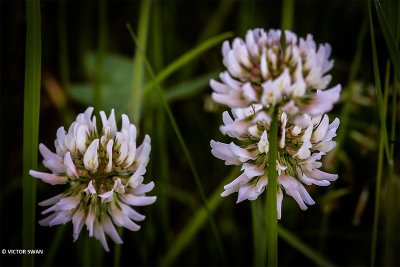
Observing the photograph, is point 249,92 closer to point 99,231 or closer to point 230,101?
point 230,101

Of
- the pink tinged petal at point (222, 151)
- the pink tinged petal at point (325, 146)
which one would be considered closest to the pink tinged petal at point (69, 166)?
the pink tinged petal at point (222, 151)

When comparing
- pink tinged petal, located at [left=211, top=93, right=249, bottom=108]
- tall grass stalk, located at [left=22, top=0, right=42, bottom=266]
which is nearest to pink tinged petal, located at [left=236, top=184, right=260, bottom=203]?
pink tinged petal, located at [left=211, top=93, right=249, bottom=108]

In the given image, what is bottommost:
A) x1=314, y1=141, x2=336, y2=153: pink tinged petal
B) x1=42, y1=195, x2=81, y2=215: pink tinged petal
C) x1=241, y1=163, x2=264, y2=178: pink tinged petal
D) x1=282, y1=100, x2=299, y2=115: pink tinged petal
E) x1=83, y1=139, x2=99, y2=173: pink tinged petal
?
x1=42, y1=195, x2=81, y2=215: pink tinged petal

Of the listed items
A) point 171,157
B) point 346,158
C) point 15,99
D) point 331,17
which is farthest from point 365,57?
point 15,99

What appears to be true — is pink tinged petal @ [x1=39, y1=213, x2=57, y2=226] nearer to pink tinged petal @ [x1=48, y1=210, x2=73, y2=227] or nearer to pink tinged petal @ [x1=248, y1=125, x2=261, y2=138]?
pink tinged petal @ [x1=48, y1=210, x2=73, y2=227]

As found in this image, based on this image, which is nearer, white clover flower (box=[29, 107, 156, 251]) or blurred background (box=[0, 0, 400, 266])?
white clover flower (box=[29, 107, 156, 251])

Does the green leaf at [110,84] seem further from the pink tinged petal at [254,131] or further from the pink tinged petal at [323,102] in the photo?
the pink tinged petal at [323,102]

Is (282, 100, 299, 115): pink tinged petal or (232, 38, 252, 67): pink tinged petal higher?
(232, 38, 252, 67): pink tinged petal
